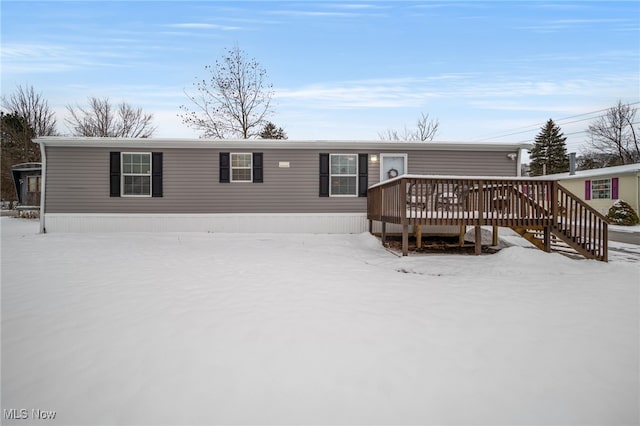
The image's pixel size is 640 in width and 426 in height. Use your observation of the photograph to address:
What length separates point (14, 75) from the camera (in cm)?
2508

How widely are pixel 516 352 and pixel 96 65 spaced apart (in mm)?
18740

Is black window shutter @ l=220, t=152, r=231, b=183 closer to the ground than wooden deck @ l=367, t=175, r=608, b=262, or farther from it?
farther from it

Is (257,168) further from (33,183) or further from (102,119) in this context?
(102,119)

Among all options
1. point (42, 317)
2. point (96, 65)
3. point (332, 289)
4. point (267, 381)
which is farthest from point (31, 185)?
point (267, 381)

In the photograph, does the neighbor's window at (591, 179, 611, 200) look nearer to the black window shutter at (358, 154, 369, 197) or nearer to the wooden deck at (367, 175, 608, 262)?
the wooden deck at (367, 175, 608, 262)

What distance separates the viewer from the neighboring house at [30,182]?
17453 mm

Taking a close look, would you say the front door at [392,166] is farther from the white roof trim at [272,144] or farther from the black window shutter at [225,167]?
the black window shutter at [225,167]

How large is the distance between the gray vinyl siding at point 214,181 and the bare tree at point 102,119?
19.0 metres

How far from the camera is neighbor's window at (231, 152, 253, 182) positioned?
9656 millimetres

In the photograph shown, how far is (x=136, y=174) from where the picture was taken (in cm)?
948

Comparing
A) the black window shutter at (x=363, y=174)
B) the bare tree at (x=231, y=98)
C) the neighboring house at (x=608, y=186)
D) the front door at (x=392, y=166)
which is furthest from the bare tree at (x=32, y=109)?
the neighboring house at (x=608, y=186)

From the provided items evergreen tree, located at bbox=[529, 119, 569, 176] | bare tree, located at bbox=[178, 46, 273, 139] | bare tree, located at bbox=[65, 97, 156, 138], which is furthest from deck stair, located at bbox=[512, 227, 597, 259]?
evergreen tree, located at bbox=[529, 119, 569, 176]

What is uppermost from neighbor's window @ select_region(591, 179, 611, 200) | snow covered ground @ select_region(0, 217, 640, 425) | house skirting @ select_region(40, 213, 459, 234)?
neighbor's window @ select_region(591, 179, 611, 200)

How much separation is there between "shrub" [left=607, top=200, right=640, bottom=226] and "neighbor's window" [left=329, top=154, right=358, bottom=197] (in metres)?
13.8
